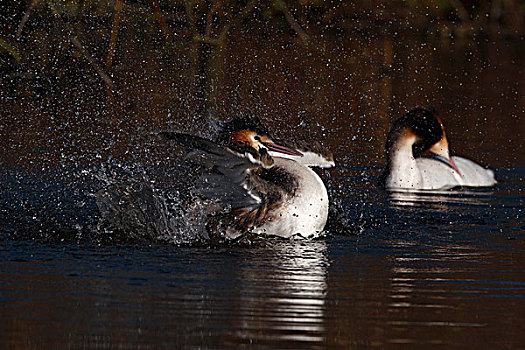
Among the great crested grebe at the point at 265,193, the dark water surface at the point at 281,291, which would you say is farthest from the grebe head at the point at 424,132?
the great crested grebe at the point at 265,193

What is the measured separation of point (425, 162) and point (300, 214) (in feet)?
12.4

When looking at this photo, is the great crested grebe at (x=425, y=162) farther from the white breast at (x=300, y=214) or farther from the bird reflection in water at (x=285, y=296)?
the bird reflection in water at (x=285, y=296)

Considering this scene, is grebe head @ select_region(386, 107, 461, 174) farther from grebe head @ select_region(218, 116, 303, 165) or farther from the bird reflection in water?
the bird reflection in water

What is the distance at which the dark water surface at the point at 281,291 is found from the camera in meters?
4.35

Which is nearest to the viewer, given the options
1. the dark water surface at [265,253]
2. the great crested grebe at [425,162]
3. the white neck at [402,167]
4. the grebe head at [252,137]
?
the dark water surface at [265,253]

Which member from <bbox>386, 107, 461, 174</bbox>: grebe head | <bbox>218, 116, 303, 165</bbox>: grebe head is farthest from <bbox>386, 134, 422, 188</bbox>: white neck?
<bbox>218, 116, 303, 165</bbox>: grebe head

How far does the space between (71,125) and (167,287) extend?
251 inches

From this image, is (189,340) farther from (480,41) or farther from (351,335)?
(480,41)

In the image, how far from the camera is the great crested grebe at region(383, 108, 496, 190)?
9.37 meters

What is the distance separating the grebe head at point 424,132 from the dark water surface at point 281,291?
118 inches

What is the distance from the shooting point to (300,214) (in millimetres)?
6480

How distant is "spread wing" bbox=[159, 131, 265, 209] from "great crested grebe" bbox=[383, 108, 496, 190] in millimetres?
2731

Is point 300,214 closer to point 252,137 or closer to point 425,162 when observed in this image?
point 252,137

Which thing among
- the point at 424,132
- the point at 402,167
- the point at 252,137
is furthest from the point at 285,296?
the point at 424,132
